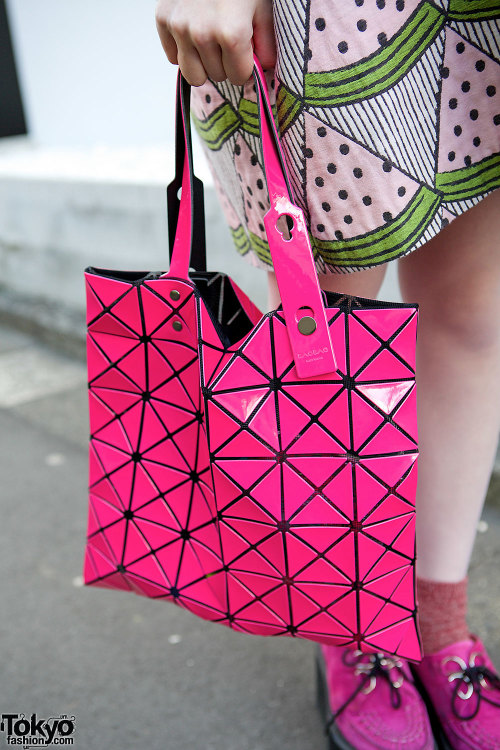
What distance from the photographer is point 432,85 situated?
2.17 ft

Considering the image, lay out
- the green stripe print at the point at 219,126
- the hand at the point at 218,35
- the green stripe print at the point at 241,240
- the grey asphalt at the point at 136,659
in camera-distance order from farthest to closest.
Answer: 1. the grey asphalt at the point at 136,659
2. the green stripe print at the point at 241,240
3. the green stripe print at the point at 219,126
4. the hand at the point at 218,35

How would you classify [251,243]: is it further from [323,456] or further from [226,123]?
[323,456]

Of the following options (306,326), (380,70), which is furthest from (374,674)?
(380,70)

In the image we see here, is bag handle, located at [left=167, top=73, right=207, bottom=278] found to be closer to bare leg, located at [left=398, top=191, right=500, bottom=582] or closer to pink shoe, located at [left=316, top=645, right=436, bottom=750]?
bare leg, located at [left=398, top=191, right=500, bottom=582]

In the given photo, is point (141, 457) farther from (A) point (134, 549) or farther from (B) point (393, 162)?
(B) point (393, 162)

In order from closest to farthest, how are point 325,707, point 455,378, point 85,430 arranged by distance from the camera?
1. point 455,378
2. point 325,707
3. point 85,430

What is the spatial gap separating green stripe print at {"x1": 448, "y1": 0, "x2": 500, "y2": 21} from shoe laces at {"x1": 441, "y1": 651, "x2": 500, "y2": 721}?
2.59 feet

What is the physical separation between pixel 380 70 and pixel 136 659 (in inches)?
39.2

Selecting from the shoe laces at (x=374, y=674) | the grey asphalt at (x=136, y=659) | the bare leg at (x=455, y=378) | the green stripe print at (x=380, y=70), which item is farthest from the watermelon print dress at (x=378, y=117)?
the grey asphalt at (x=136, y=659)

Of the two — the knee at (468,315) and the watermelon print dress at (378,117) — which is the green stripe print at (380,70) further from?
the knee at (468,315)

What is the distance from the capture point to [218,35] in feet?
1.99

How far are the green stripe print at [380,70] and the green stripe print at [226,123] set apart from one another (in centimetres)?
7

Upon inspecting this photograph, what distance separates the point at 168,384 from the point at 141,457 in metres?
0.10

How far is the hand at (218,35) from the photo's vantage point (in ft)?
1.99
